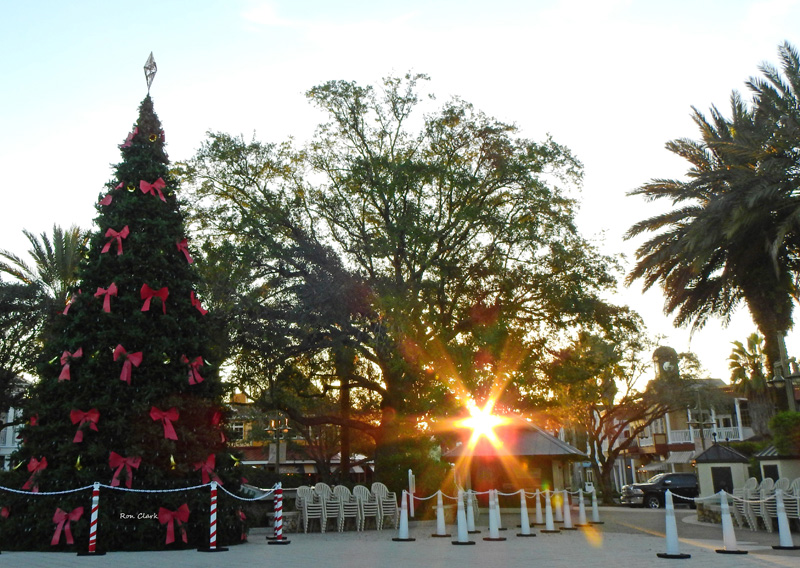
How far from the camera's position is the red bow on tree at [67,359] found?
1277 cm

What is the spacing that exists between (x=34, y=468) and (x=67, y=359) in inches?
80.6

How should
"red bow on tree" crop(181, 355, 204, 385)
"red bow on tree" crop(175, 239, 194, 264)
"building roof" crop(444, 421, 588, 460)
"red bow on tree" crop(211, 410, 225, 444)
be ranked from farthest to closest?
"building roof" crop(444, 421, 588, 460)
"red bow on tree" crop(175, 239, 194, 264)
"red bow on tree" crop(211, 410, 225, 444)
"red bow on tree" crop(181, 355, 204, 385)

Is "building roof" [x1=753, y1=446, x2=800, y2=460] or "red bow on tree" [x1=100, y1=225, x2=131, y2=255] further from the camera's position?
"building roof" [x1=753, y1=446, x2=800, y2=460]

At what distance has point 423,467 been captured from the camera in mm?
24203

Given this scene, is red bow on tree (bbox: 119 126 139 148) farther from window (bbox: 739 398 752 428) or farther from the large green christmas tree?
window (bbox: 739 398 752 428)

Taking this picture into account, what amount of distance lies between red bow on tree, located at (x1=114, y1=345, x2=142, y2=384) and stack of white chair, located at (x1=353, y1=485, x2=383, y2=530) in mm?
8368

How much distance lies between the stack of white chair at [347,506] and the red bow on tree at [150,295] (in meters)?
7.79

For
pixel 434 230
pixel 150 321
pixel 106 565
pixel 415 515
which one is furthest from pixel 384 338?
pixel 106 565

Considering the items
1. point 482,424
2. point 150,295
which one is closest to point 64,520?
point 150,295

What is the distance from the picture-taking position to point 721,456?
2159cm

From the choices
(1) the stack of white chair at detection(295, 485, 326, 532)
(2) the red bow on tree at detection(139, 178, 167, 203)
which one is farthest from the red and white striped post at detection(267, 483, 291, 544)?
(2) the red bow on tree at detection(139, 178, 167, 203)

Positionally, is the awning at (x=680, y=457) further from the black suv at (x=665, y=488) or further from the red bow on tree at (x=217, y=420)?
the red bow on tree at (x=217, y=420)

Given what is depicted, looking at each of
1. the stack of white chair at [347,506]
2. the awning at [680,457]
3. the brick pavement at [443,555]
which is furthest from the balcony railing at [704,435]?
the brick pavement at [443,555]

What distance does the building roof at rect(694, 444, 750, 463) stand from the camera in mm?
21203
